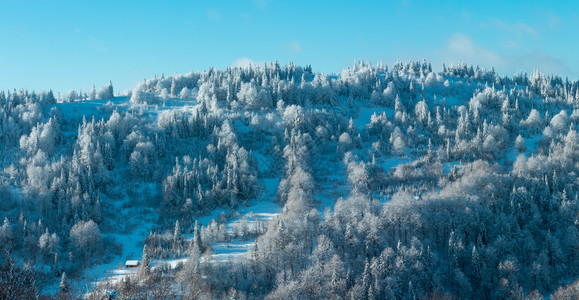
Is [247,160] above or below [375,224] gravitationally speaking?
above

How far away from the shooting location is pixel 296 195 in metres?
113

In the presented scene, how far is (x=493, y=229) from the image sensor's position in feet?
322

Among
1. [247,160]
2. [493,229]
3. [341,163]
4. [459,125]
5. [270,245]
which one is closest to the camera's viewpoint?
[270,245]

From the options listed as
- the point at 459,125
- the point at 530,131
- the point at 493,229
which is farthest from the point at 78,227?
the point at 530,131

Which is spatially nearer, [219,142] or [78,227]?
[78,227]

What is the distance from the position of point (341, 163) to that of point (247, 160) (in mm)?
35688

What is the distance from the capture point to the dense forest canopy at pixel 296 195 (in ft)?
266

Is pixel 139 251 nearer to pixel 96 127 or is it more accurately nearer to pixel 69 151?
pixel 69 151

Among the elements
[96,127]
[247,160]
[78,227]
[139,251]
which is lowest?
[139,251]

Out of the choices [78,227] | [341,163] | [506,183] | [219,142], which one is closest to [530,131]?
[506,183]

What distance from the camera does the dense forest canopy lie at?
266 ft

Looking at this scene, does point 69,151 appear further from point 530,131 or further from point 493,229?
point 530,131

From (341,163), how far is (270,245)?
68268 mm

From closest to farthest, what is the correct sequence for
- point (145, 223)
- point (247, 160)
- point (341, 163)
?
1. point (145, 223)
2. point (247, 160)
3. point (341, 163)
